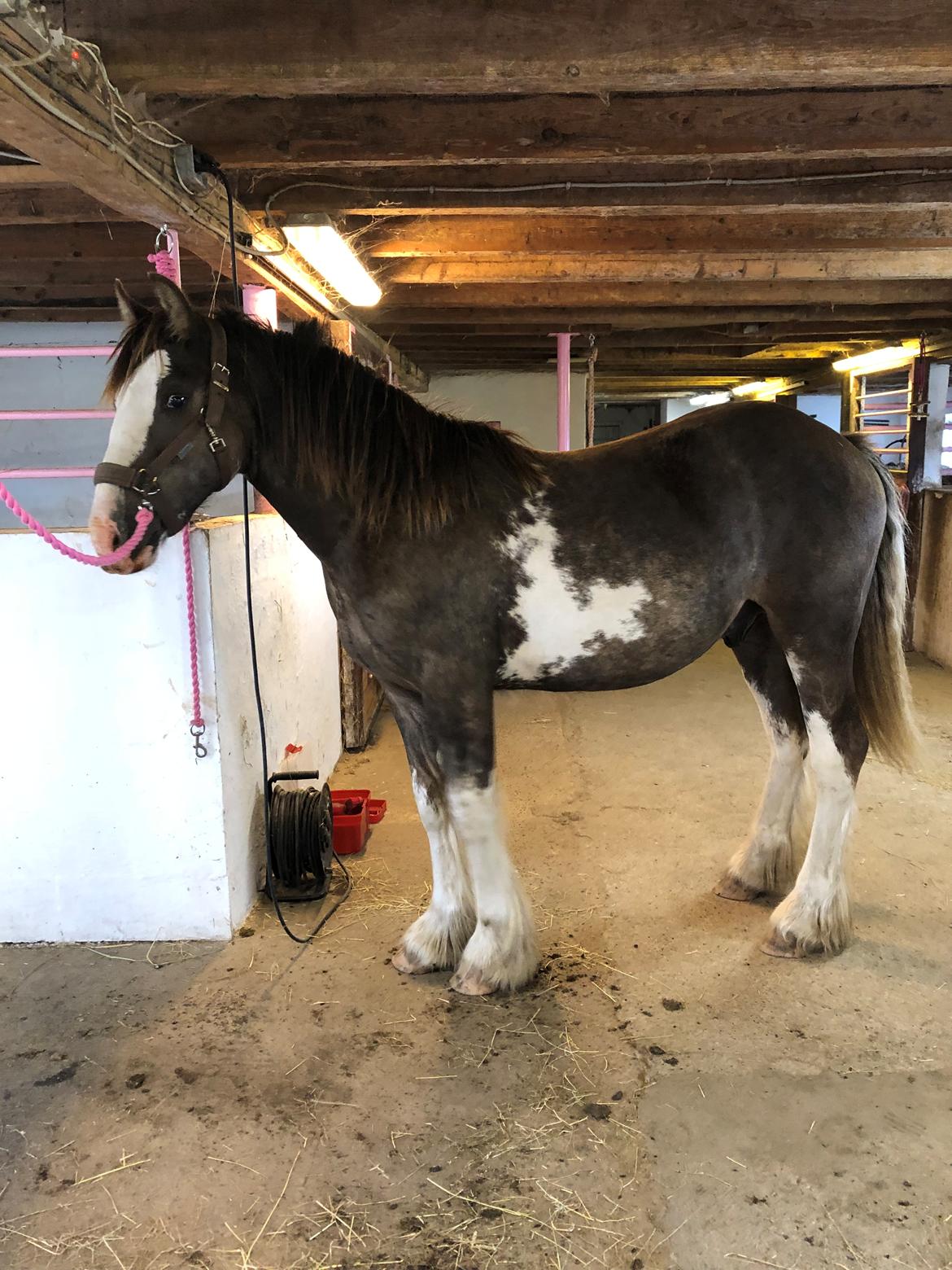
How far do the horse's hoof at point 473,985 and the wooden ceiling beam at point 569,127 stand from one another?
7.20 ft

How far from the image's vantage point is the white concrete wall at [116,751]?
2312 millimetres

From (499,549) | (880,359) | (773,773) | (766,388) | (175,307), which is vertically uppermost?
(766,388)

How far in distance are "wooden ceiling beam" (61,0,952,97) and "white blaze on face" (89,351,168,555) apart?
63cm

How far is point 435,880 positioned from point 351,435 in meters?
1.27

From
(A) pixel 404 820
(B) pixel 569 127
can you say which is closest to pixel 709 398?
(A) pixel 404 820

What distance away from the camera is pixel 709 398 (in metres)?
11.5

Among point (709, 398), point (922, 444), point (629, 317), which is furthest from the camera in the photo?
point (709, 398)

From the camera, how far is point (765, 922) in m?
2.47

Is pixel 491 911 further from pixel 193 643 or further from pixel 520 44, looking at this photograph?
pixel 520 44

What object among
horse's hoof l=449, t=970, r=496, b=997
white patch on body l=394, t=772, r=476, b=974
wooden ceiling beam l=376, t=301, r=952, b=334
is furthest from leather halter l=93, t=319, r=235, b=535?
wooden ceiling beam l=376, t=301, r=952, b=334

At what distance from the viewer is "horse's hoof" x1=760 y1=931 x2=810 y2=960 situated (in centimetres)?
228

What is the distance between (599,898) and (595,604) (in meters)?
1.06

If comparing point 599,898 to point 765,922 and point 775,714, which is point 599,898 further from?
point 775,714

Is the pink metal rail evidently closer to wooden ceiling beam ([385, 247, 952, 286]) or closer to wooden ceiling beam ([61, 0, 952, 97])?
wooden ceiling beam ([61, 0, 952, 97])
